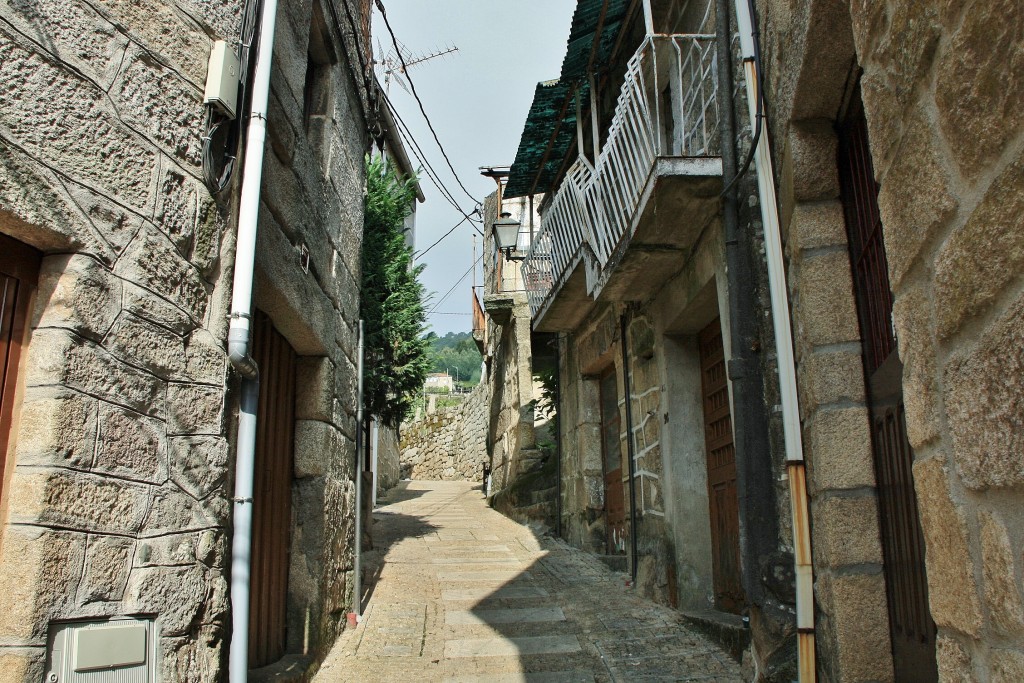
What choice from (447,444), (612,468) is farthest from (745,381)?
(447,444)

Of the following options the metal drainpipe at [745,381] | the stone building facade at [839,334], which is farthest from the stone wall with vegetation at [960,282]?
the metal drainpipe at [745,381]

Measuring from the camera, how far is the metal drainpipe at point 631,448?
5992 millimetres

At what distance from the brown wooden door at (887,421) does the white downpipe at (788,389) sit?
32cm

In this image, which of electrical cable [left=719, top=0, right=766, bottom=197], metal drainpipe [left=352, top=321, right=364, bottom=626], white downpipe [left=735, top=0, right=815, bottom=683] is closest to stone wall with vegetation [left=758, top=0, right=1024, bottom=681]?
white downpipe [left=735, top=0, right=815, bottom=683]

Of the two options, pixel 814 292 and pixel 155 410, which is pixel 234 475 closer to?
pixel 155 410

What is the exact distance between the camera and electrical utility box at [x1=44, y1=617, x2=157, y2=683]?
1.87 meters

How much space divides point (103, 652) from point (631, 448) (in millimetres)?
4665

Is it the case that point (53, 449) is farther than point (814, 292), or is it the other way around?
point (814, 292)

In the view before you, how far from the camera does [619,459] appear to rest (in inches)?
287

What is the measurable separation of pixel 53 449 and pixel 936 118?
2.02 meters

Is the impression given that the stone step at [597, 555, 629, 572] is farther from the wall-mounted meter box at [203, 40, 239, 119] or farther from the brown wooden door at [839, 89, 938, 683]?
the wall-mounted meter box at [203, 40, 239, 119]

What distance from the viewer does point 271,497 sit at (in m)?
3.80

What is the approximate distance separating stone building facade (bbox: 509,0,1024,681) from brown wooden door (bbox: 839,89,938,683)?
0.01 m

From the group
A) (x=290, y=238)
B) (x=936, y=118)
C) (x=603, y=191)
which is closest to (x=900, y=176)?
(x=936, y=118)
